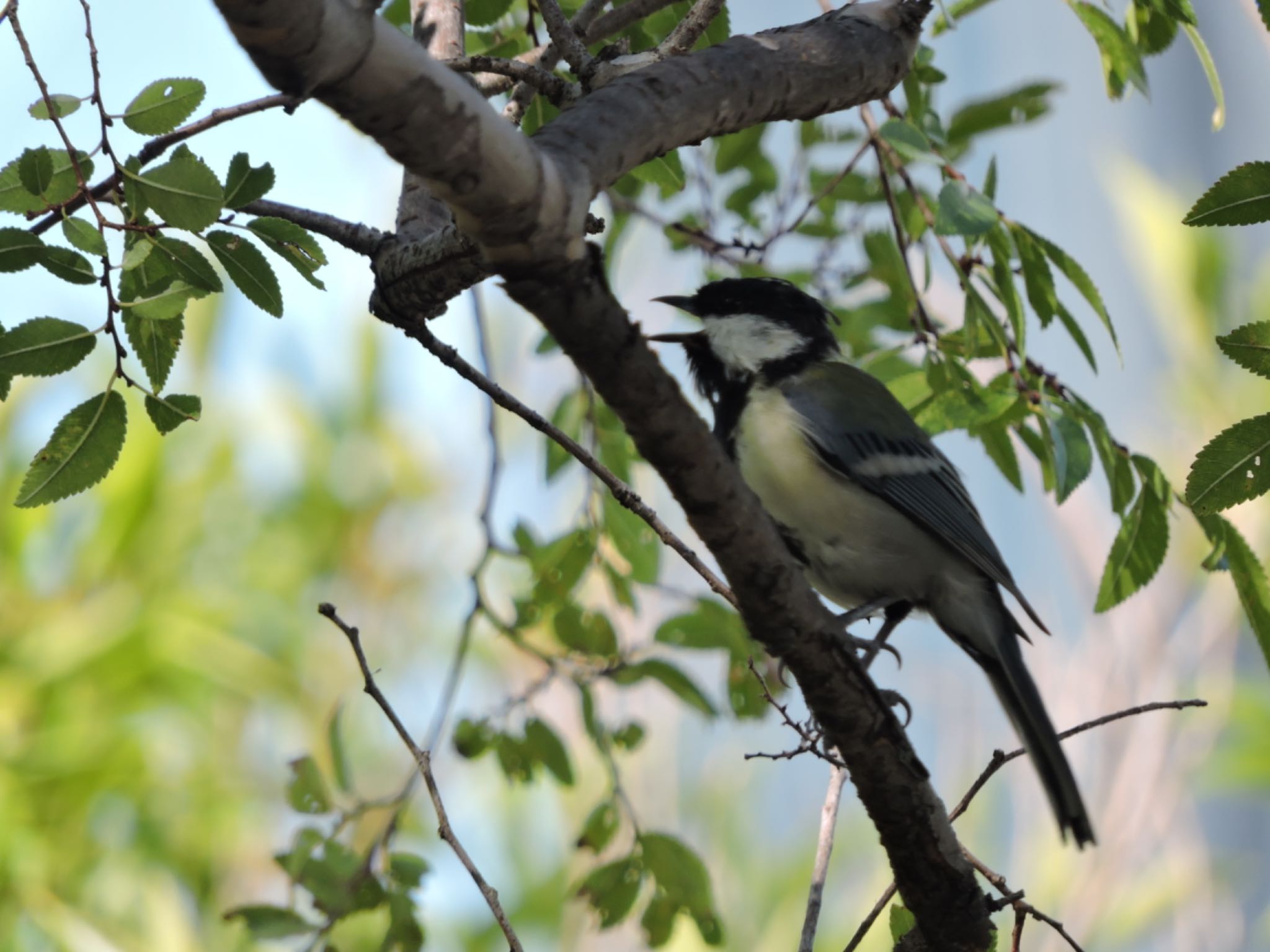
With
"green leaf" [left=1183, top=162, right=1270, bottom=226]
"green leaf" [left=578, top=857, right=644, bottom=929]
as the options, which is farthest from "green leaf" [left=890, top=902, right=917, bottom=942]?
"green leaf" [left=1183, top=162, right=1270, bottom=226]

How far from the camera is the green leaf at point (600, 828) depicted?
209cm

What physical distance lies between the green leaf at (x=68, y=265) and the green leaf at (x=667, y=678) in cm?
117

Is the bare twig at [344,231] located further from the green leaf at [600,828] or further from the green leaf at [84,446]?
the green leaf at [600,828]

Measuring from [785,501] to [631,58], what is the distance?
1.05 metres

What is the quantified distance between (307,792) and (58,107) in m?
1.14

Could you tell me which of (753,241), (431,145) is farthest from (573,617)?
(431,145)

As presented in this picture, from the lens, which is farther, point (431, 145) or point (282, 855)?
point (282, 855)

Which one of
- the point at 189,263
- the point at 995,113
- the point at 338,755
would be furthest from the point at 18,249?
the point at 995,113

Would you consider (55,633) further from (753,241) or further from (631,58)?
(631,58)

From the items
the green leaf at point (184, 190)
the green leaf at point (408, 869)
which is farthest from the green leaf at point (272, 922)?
the green leaf at point (184, 190)

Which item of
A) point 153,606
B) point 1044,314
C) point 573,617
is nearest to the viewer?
point 1044,314

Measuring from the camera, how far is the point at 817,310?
2707mm

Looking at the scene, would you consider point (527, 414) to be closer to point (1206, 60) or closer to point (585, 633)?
point (585, 633)

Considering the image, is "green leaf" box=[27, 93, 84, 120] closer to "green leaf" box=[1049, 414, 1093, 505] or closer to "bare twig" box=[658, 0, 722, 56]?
"bare twig" box=[658, 0, 722, 56]
